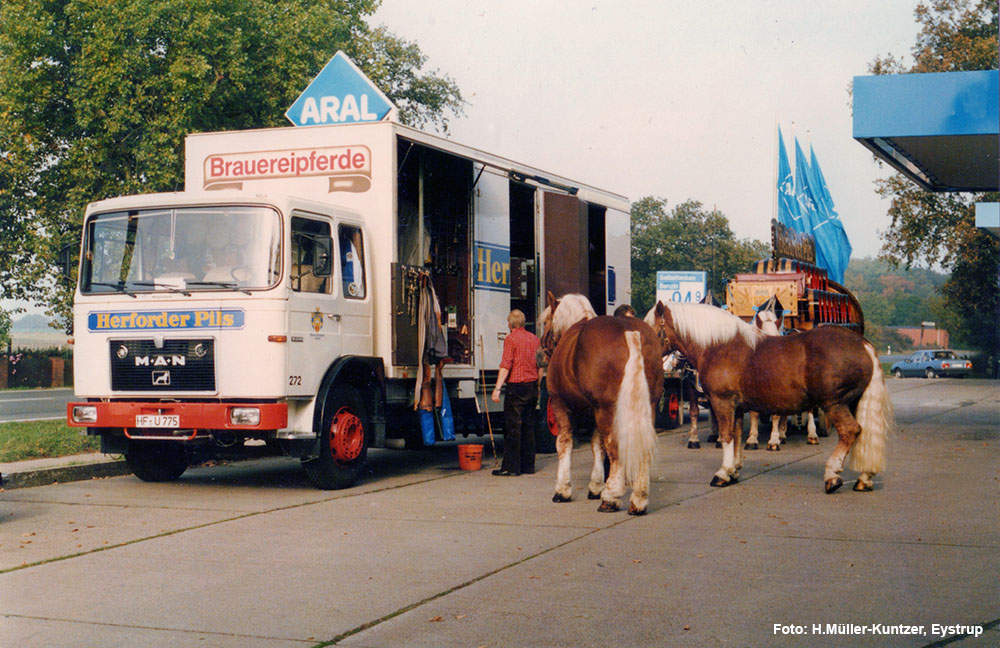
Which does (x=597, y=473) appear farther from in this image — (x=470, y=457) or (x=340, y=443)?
(x=470, y=457)

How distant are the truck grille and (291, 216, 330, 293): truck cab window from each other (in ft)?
3.51

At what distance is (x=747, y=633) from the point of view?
17.9 feet

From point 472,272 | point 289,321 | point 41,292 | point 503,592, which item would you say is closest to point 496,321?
point 472,272

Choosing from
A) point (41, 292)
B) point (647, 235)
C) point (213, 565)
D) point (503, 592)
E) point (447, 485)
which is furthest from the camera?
point (647, 235)

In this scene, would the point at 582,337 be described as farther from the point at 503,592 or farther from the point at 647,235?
the point at 647,235

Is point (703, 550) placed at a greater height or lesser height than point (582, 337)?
lesser

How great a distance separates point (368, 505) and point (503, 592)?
3.88 metres

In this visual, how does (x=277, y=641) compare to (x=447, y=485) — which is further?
(x=447, y=485)

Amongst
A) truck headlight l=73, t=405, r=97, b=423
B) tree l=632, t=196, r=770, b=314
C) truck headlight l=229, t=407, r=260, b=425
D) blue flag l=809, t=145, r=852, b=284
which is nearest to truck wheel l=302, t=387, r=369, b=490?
truck headlight l=229, t=407, r=260, b=425

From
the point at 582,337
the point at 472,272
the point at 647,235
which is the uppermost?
the point at 647,235

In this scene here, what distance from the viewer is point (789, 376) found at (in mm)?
11016

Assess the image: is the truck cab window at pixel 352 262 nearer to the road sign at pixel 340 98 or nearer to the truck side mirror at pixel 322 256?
the truck side mirror at pixel 322 256

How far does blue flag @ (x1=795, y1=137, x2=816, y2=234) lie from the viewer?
24.7 meters

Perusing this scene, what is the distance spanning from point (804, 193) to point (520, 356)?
49.2 ft
